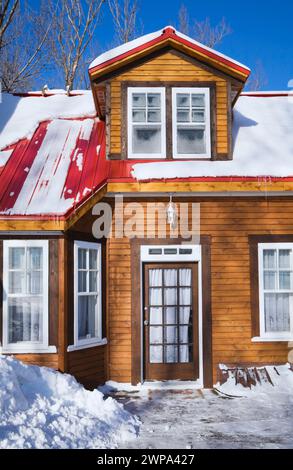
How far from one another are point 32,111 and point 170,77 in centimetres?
356

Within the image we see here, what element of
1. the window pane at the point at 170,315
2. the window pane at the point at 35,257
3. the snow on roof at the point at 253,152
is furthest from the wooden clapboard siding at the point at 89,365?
the snow on roof at the point at 253,152

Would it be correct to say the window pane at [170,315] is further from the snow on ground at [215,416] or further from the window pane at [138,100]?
the window pane at [138,100]

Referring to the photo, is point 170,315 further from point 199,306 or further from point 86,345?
point 86,345

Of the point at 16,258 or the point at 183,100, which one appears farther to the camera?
the point at 183,100

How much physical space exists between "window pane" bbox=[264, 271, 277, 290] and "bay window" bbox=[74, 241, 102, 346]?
123 inches

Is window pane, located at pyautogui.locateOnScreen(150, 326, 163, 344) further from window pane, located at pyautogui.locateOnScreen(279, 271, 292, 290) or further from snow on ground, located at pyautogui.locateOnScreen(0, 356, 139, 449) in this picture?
window pane, located at pyautogui.locateOnScreen(279, 271, 292, 290)

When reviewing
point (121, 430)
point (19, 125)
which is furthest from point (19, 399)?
point (19, 125)

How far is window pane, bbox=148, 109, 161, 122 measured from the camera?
952 cm

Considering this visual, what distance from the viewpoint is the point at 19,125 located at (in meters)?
10.5

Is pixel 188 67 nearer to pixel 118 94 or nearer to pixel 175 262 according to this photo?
pixel 118 94

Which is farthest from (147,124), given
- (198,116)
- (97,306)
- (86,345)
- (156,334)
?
(86,345)

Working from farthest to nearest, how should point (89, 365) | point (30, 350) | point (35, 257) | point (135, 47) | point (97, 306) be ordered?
point (135, 47)
point (97, 306)
point (89, 365)
point (35, 257)
point (30, 350)

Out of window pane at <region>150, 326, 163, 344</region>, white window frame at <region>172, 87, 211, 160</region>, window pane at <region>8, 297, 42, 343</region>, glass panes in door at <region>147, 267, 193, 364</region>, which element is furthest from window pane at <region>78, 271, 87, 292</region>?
white window frame at <region>172, 87, 211, 160</region>

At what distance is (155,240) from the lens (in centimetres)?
901
